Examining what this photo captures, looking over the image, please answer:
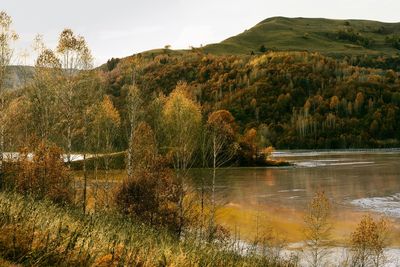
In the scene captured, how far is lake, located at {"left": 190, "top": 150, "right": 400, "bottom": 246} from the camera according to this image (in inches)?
1577

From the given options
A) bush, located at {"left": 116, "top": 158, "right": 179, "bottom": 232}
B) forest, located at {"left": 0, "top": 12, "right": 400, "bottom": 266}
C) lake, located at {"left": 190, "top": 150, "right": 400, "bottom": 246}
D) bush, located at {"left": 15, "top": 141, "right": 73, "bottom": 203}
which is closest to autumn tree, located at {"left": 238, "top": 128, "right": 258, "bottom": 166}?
forest, located at {"left": 0, "top": 12, "right": 400, "bottom": 266}

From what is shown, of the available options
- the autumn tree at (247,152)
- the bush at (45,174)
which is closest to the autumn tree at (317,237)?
the bush at (45,174)

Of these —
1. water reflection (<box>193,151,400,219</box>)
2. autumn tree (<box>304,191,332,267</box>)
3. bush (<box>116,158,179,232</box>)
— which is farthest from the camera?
water reflection (<box>193,151,400,219</box>)

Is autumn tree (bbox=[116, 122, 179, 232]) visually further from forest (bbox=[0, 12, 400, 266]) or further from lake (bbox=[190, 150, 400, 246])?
lake (bbox=[190, 150, 400, 246])

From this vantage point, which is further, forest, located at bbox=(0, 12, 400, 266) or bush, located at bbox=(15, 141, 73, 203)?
bush, located at bbox=(15, 141, 73, 203)

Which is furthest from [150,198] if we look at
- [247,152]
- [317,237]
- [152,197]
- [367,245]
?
[247,152]

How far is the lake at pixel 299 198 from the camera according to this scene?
131ft

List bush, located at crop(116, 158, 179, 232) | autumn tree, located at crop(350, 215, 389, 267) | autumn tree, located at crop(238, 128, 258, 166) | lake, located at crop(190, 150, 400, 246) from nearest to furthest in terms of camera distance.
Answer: autumn tree, located at crop(350, 215, 389, 267), bush, located at crop(116, 158, 179, 232), lake, located at crop(190, 150, 400, 246), autumn tree, located at crop(238, 128, 258, 166)

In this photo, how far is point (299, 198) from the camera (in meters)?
52.5

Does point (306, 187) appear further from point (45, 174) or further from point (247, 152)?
point (247, 152)

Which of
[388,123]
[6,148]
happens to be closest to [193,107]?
[6,148]

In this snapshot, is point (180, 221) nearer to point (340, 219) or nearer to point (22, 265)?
point (340, 219)

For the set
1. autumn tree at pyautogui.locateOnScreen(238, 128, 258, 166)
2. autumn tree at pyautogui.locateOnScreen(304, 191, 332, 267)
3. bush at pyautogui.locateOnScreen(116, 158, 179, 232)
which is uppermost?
bush at pyautogui.locateOnScreen(116, 158, 179, 232)

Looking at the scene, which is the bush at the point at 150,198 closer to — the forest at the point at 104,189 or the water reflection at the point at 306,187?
the forest at the point at 104,189
